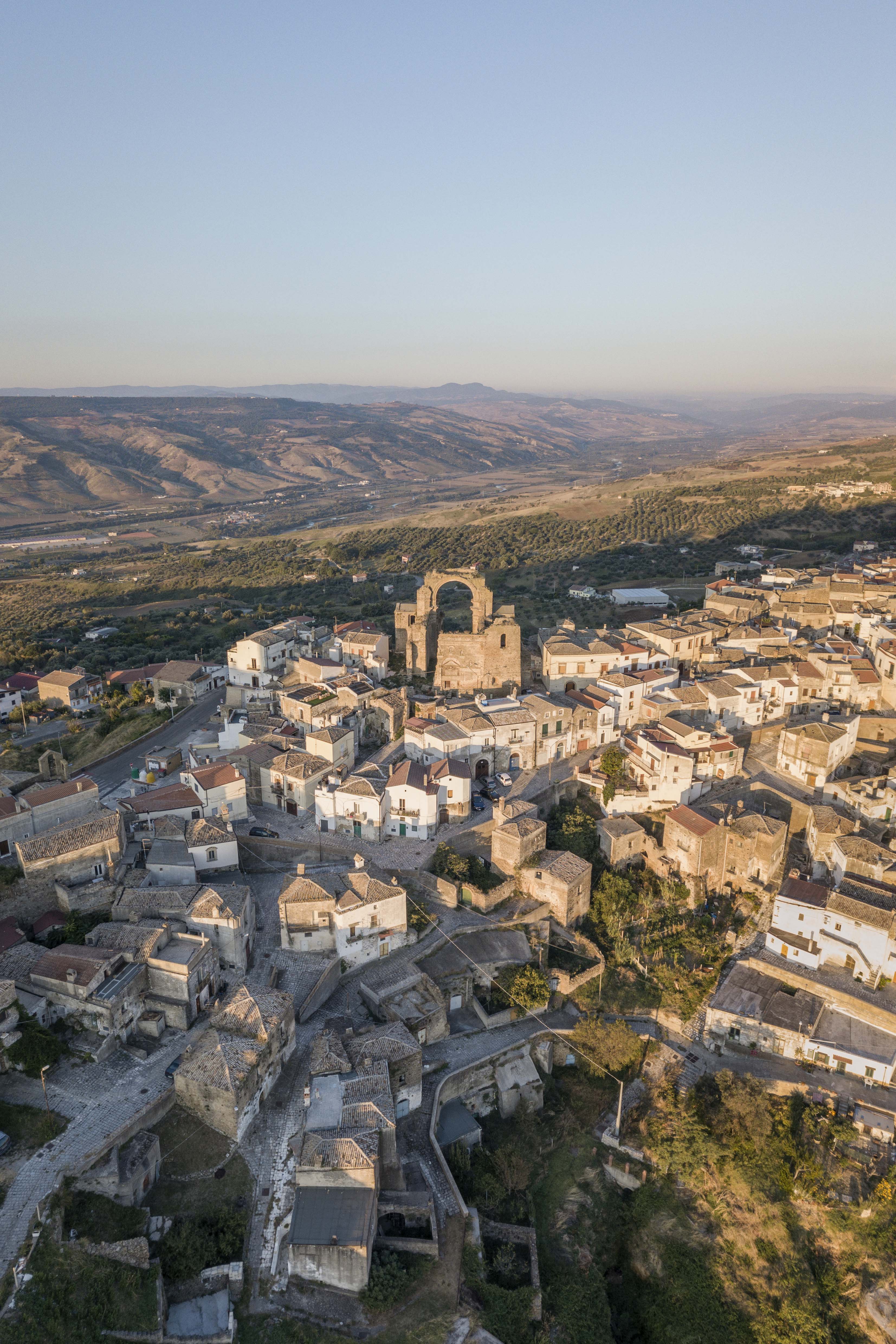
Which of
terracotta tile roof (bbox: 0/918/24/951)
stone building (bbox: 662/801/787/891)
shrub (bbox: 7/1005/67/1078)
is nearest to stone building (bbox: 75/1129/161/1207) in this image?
shrub (bbox: 7/1005/67/1078)

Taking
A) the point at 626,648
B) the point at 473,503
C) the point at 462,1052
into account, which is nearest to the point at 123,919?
the point at 462,1052

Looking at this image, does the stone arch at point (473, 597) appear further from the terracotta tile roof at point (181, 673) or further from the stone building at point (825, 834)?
the stone building at point (825, 834)

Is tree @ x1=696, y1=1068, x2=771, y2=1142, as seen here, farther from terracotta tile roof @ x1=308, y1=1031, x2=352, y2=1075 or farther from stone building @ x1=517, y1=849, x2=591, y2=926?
terracotta tile roof @ x1=308, y1=1031, x2=352, y2=1075

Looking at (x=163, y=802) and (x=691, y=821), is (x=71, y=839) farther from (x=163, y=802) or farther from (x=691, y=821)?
(x=691, y=821)

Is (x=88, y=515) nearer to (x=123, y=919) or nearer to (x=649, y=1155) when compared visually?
(x=123, y=919)

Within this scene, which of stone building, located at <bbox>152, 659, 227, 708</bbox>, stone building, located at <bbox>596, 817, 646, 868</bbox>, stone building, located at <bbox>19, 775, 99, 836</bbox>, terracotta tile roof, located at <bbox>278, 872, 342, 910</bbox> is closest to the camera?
terracotta tile roof, located at <bbox>278, 872, 342, 910</bbox>

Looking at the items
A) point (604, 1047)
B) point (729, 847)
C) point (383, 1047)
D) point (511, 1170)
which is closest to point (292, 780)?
point (383, 1047)
